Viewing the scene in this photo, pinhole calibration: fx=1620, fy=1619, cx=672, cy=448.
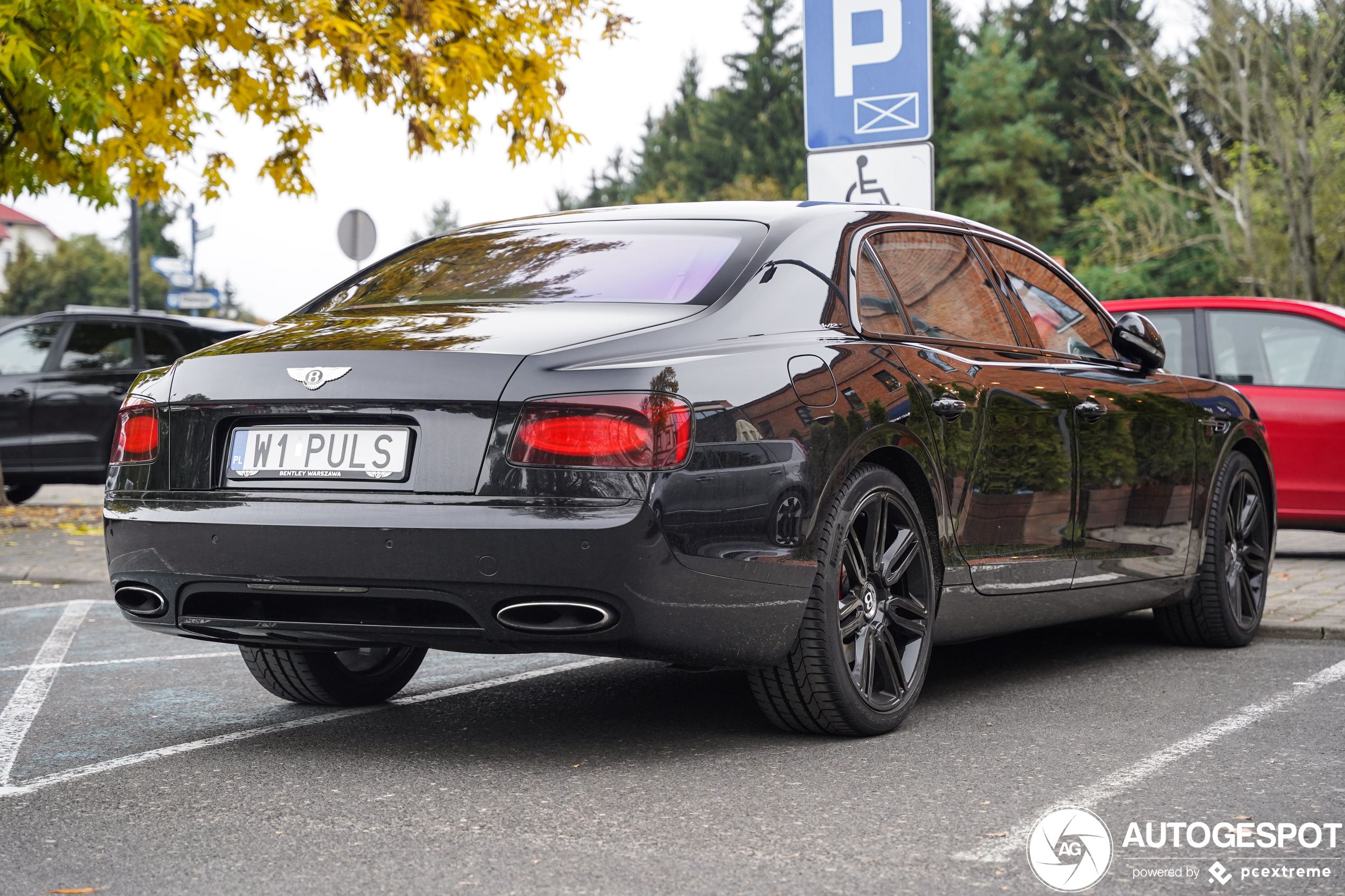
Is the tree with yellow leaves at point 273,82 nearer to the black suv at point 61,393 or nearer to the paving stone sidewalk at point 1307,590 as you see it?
the black suv at point 61,393

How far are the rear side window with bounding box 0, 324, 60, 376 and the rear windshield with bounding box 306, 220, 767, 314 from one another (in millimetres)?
10000

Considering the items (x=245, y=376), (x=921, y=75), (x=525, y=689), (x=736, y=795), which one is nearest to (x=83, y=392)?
(x=921, y=75)

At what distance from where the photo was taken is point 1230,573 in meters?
6.64

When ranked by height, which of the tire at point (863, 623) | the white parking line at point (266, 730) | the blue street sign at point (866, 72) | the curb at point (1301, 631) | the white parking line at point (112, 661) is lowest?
the curb at point (1301, 631)

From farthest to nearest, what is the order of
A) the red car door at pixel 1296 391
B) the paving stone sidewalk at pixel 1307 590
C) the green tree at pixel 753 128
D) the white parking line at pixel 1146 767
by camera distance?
the green tree at pixel 753 128 < the red car door at pixel 1296 391 < the paving stone sidewalk at pixel 1307 590 < the white parking line at pixel 1146 767

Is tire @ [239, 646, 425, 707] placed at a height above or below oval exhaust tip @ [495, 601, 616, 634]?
below

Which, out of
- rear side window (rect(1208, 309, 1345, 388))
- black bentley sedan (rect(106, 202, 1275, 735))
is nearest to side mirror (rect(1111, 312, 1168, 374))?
black bentley sedan (rect(106, 202, 1275, 735))

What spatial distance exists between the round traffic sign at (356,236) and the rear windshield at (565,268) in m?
12.4

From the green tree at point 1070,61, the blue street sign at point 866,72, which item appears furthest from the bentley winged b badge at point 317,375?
the green tree at point 1070,61

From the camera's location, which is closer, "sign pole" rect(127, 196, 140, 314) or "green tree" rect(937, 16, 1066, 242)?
"sign pole" rect(127, 196, 140, 314)

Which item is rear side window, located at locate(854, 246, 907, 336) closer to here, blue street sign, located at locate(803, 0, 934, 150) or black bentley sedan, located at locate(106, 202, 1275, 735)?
black bentley sedan, located at locate(106, 202, 1275, 735)

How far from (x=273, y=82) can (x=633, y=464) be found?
9642 millimetres

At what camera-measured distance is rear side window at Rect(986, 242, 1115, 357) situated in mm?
5672

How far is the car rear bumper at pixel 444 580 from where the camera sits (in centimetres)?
377
